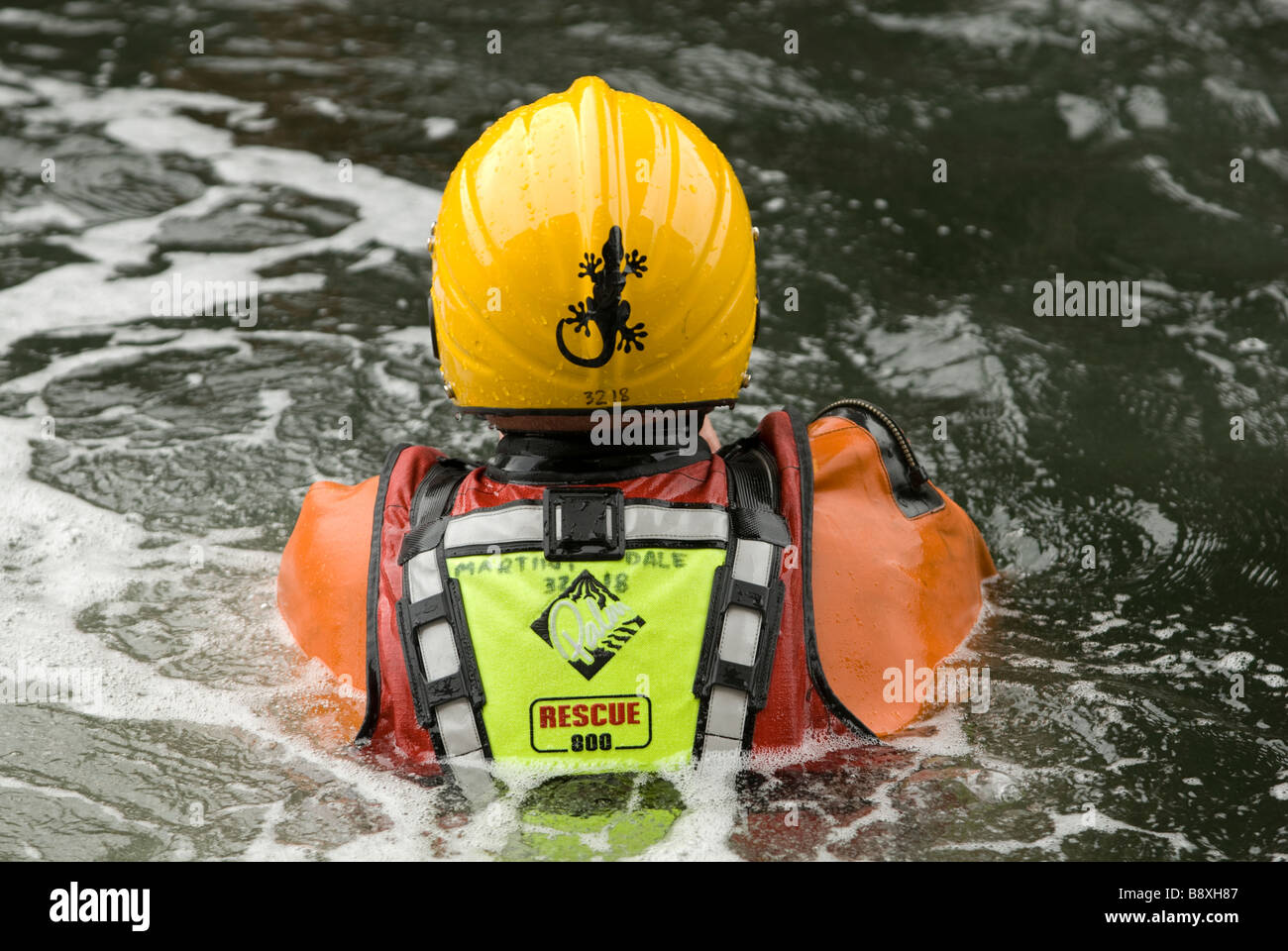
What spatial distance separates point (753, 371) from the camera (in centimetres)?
603

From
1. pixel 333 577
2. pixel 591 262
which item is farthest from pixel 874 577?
pixel 333 577

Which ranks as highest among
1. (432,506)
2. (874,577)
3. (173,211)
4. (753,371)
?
(432,506)

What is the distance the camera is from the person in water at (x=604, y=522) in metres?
3.00

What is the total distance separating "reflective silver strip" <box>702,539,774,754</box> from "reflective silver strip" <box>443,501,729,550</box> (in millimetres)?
107

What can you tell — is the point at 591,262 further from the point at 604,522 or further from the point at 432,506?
the point at 432,506

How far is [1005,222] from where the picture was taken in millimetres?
7141

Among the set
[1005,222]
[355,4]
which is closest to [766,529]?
[1005,222]

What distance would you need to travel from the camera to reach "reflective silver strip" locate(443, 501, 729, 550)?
3.07m

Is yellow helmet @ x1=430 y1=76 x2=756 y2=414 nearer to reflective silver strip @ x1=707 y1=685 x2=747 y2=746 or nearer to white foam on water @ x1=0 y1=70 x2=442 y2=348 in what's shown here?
reflective silver strip @ x1=707 y1=685 x2=747 y2=746

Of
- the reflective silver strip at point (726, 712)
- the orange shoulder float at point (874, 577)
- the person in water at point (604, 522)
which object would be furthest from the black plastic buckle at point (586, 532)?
the orange shoulder float at point (874, 577)

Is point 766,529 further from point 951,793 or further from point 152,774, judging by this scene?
point 152,774

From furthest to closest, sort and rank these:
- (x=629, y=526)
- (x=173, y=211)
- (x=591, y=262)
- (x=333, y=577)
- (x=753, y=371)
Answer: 1. (x=173, y=211)
2. (x=753, y=371)
3. (x=333, y=577)
4. (x=629, y=526)
5. (x=591, y=262)

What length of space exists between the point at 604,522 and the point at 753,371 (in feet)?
10.1

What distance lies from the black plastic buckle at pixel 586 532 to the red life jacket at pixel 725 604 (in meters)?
0.06
